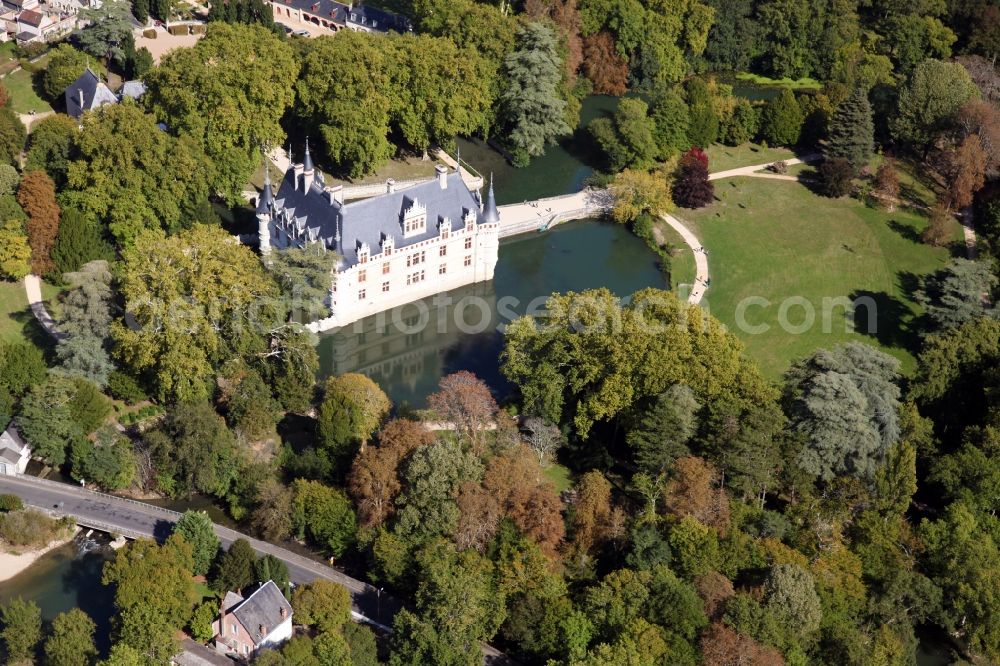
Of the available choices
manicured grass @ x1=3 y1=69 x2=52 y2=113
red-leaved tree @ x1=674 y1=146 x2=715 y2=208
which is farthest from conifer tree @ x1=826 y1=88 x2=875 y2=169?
manicured grass @ x1=3 y1=69 x2=52 y2=113

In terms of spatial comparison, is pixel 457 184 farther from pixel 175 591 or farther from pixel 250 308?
pixel 175 591

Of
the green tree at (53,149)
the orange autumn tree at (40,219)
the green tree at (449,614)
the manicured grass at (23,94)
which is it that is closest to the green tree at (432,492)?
the green tree at (449,614)

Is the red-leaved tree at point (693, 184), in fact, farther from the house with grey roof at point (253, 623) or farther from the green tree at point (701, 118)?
the house with grey roof at point (253, 623)

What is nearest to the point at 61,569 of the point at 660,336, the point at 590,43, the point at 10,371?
the point at 10,371

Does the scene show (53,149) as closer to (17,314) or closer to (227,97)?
(227,97)

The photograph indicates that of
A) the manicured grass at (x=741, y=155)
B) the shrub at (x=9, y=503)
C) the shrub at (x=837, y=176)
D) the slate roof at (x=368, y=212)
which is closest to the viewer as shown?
the shrub at (x=9, y=503)

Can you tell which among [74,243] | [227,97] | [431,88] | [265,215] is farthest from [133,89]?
[431,88]

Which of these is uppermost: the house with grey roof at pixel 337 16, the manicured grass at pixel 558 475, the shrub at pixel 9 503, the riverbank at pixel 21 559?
the house with grey roof at pixel 337 16

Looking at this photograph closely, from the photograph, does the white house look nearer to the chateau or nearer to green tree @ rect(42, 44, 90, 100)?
the chateau
